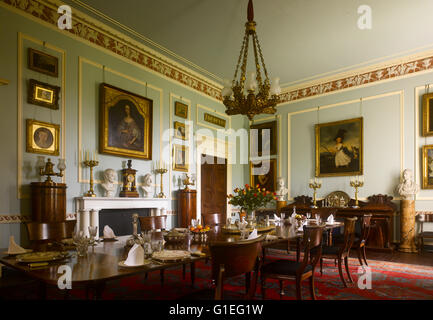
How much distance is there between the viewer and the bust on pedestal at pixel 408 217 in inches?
240

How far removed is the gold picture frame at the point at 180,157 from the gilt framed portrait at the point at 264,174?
2.47m

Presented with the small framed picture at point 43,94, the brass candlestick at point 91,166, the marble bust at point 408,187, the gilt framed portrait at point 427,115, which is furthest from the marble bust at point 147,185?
the gilt framed portrait at point 427,115

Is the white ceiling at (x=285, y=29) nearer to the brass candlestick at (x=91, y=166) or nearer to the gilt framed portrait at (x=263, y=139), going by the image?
the gilt framed portrait at (x=263, y=139)

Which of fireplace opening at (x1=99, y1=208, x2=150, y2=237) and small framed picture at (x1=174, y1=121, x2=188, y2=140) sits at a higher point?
small framed picture at (x1=174, y1=121, x2=188, y2=140)

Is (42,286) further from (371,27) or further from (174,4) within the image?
(371,27)

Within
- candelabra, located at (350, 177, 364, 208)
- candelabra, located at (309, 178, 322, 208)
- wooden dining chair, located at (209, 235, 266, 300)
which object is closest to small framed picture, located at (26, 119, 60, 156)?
wooden dining chair, located at (209, 235, 266, 300)

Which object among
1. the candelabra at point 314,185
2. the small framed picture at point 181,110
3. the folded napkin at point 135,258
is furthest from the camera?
the candelabra at point 314,185

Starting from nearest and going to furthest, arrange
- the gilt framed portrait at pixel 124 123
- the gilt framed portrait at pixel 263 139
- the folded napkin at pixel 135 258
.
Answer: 1. the folded napkin at pixel 135 258
2. the gilt framed portrait at pixel 124 123
3. the gilt framed portrait at pixel 263 139

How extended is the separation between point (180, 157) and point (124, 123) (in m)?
1.62

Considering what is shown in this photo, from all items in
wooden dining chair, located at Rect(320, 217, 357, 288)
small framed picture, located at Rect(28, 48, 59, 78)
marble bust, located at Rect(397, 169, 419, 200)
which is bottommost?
wooden dining chair, located at Rect(320, 217, 357, 288)

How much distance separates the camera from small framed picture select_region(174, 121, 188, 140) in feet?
22.5

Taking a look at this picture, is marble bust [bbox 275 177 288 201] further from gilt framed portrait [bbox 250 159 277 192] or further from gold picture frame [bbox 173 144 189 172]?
gold picture frame [bbox 173 144 189 172]

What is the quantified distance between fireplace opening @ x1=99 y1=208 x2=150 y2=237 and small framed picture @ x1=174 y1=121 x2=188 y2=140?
1.91 m
